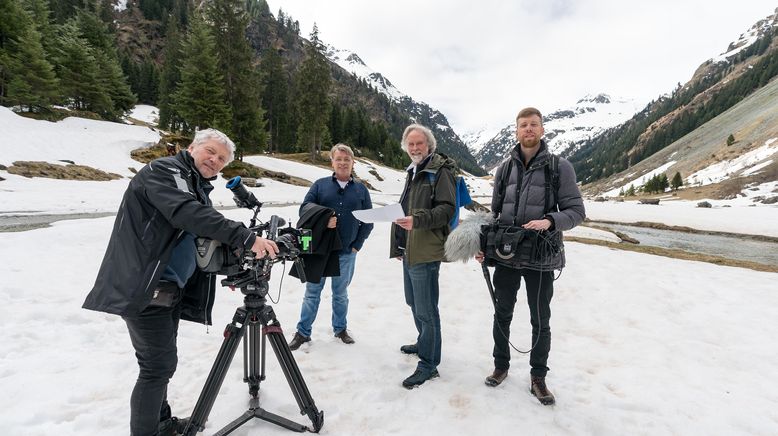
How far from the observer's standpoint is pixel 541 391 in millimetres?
3883

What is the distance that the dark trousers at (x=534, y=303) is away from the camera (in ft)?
12.7

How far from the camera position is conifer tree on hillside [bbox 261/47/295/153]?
58250mm

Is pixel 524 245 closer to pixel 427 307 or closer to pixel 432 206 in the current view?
pixel 432 206

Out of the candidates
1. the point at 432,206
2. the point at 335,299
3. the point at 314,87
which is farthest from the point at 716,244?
the point at 314,87

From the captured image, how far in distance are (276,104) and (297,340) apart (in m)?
60.3

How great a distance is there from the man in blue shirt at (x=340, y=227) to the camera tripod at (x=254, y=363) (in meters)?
1.64

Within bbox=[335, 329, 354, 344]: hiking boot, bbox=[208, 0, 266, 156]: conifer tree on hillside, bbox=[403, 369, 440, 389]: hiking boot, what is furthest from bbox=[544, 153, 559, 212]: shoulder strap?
bbox=[208, 0, 266, 156]: conifer tree on hillside

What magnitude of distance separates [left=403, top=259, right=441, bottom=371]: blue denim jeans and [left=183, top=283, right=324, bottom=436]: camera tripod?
1450mm

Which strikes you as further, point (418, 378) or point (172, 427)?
point (418, 378)

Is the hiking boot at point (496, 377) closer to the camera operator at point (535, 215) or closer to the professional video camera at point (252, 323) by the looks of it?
the camera operator at point (535, 215)

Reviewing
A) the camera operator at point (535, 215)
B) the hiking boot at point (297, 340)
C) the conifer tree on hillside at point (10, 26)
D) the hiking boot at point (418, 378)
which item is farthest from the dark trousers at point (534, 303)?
Answer: the conifer tree on hillside at point (10, 26)

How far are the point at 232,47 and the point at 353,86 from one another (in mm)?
125481

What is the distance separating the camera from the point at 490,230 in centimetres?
394

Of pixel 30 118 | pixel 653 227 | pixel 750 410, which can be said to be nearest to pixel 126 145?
pixel 30 118
